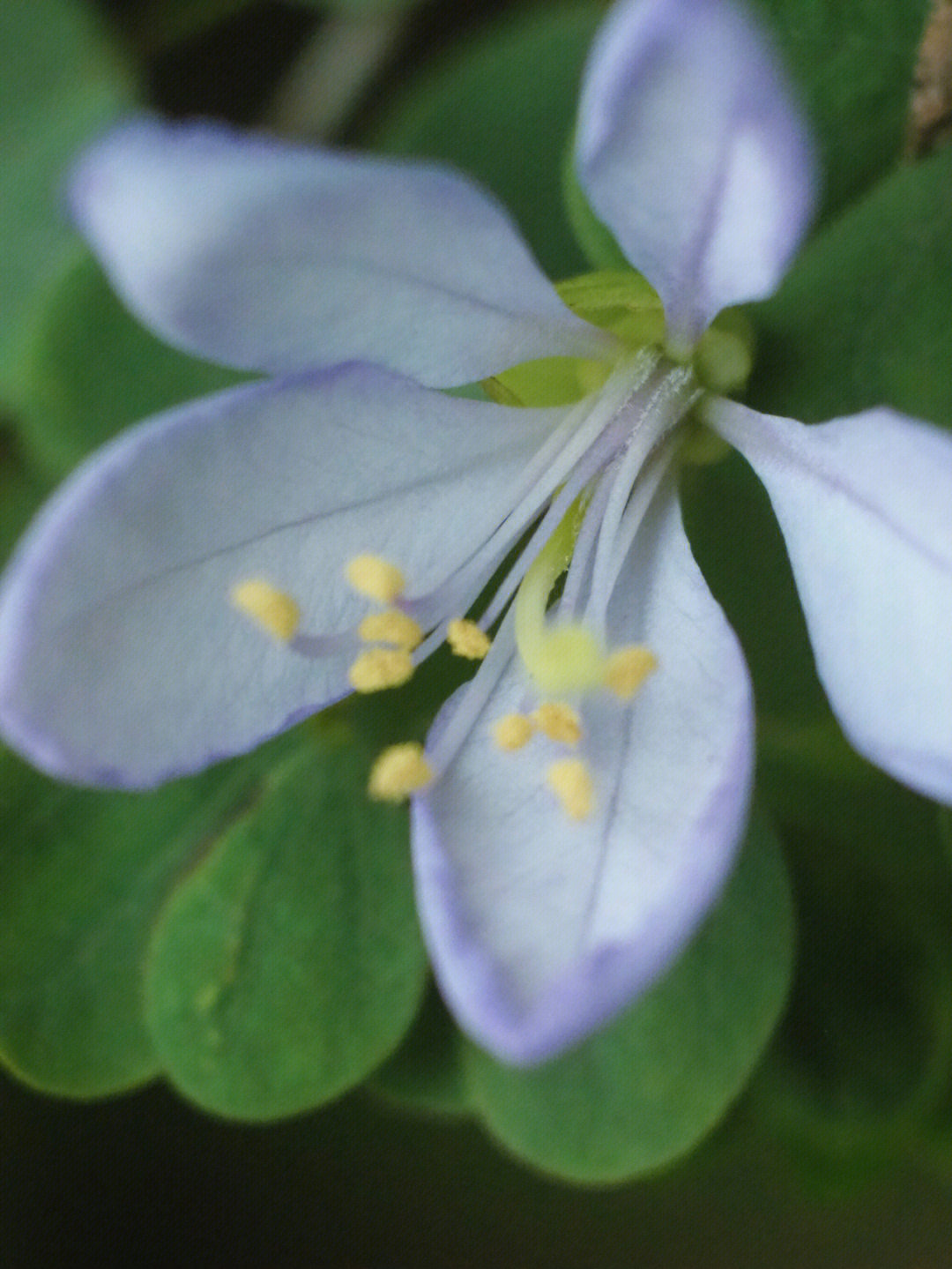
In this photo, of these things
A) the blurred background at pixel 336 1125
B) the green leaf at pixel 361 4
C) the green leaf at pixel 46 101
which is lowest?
the blurred background at pixel 336 1125

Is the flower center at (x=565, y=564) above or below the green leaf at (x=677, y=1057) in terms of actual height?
above

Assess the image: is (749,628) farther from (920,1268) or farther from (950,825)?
(920,1268)

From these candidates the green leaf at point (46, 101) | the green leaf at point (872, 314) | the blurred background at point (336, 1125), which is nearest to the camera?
the green leaf at point (872, 314)

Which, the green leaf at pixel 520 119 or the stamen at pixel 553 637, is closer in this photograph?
the stamen at pixel 553 637

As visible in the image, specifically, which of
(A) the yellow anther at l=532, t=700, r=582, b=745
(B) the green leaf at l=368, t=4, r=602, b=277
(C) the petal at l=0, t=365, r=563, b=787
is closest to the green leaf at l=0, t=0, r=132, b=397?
(B) the green leaf at l=368, t=4, r=602, b=277

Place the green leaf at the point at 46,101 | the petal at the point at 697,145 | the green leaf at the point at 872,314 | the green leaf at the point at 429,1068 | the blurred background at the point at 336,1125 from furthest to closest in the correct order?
1. the green leaf at the point at 46,101
2. the blurred background at the point at 336,1125
3. the green leaf at the point at 429,1068
4. the green leaf at the point at 872,314
5. the petal at the point at 697,145

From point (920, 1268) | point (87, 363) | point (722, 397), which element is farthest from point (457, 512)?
point (920, 1268)

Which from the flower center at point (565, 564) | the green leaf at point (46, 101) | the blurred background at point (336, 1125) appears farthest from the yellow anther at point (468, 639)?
the green leaf at point (46, 101)

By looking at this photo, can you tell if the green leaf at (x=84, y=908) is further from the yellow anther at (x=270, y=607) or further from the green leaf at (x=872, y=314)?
the green leaf at (x=872, y=314)
